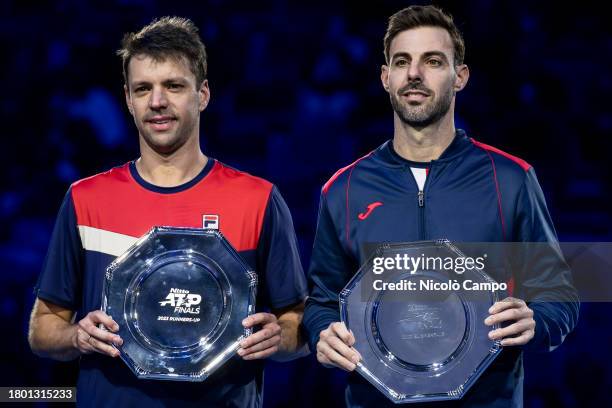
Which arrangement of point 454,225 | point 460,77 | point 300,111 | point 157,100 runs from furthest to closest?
point 300,111, point 460,77, point 157,100, point 454,225

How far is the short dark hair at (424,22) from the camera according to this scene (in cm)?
262

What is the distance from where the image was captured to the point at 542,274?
7.94 ft

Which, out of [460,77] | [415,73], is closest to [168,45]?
[415,73]

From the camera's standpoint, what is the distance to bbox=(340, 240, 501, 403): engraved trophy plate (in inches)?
89.9

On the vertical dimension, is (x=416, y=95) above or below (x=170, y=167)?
above

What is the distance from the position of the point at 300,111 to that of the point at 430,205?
1349 millimetres

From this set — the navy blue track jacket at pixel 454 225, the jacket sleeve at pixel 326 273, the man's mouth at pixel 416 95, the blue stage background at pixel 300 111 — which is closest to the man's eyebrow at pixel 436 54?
the man's mouth at pixel 416 95

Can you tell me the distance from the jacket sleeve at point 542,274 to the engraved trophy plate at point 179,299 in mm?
731

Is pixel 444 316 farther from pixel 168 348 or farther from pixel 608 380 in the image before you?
pixel 608 380

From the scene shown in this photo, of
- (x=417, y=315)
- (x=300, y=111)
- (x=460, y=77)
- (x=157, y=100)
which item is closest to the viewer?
(x=417, y=315)

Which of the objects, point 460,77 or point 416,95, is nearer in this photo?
point 416,95

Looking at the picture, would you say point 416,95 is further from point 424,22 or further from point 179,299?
point 179,299

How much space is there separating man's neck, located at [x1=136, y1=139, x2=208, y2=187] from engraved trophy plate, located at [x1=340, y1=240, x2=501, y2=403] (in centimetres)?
61

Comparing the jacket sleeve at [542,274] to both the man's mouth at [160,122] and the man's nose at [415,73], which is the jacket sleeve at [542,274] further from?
the man's mouth at [160,122]
